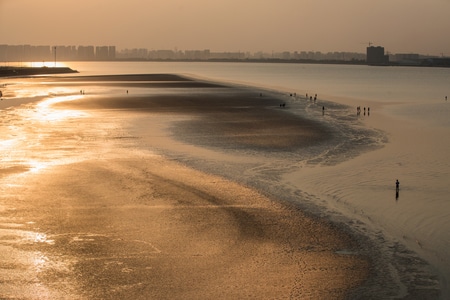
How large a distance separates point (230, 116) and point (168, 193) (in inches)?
1369

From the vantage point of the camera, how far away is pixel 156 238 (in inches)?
721

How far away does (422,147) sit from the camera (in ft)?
133

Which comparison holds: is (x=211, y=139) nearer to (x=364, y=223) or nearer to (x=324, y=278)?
(x=364, y=223)

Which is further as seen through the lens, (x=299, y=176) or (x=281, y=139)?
(x=281, y=139)

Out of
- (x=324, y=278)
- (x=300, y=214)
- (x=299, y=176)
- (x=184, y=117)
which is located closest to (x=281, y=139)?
(x=299, y=176)

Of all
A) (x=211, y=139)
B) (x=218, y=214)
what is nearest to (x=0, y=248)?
(x=218, y=214)

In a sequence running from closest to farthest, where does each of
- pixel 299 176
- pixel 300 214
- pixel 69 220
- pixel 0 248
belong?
pixel 0 248
pixel 69 220
pixel 300 214
pixel 299 176

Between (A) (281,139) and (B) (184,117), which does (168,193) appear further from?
(B) (184,117)

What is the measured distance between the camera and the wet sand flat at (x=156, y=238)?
14596 mm

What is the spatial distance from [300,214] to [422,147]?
21.7 metres

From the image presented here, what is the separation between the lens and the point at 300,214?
21703mm

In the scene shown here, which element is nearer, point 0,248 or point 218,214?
point 0,248

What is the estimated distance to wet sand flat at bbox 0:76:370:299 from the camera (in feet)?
47.9

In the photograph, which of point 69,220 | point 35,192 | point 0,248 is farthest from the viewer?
point 35,192
